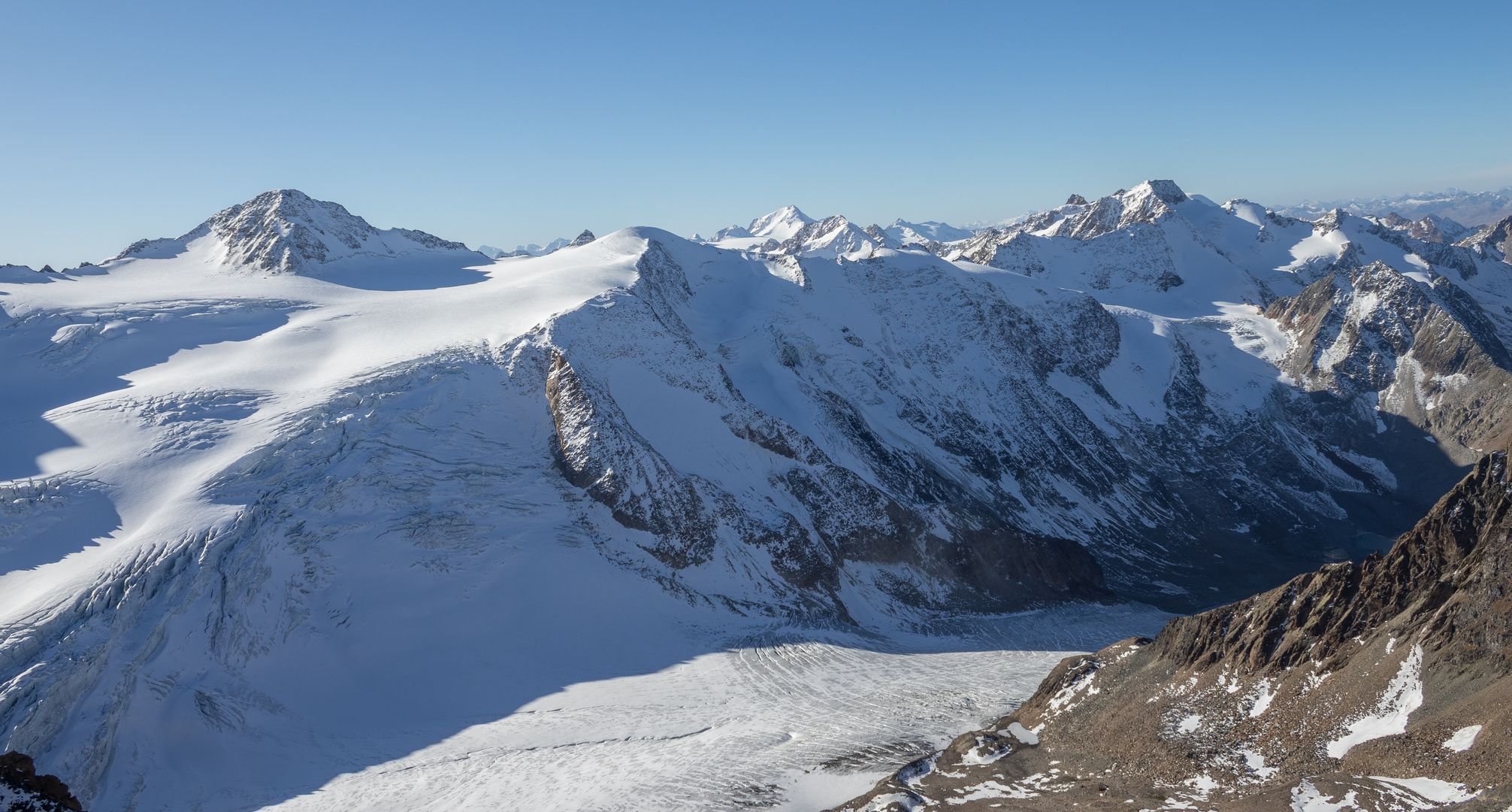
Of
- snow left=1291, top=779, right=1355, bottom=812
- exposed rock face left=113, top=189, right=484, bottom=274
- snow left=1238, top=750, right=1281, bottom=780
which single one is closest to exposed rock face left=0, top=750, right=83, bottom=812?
snow left=1291, top=779, right=1355, bottom=812

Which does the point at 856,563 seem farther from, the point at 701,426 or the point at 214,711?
the point at 214,711

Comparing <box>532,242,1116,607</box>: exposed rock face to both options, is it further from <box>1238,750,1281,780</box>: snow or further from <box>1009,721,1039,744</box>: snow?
<box>1238,750,1281,780</box>: snow

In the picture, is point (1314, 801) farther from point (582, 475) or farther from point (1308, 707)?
point (582, 475)

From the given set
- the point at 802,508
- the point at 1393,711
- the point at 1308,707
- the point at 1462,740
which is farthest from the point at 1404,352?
the point at 1462,740

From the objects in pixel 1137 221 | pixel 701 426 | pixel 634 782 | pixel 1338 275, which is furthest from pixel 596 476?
pixel 1137 221

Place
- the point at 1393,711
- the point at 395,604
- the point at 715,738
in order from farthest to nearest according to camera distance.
Answer: the point at 395,604 → the point at 715,738 → the point at 1393,711

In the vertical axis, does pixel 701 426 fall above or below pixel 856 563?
above

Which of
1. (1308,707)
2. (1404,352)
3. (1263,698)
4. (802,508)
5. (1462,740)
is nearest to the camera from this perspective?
(1462,740)

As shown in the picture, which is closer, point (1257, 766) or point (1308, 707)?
point (1257, 766)
